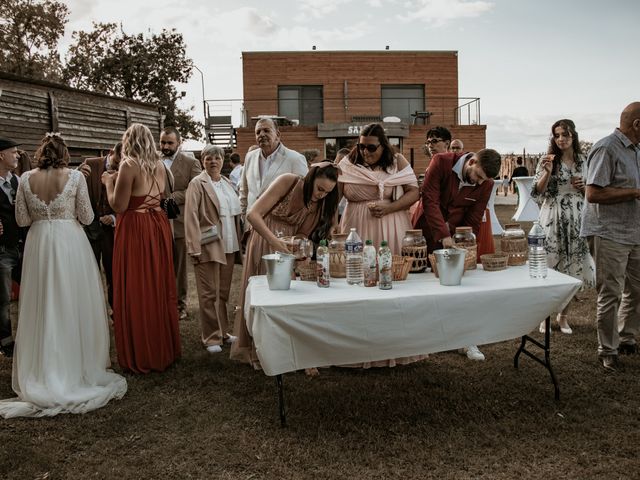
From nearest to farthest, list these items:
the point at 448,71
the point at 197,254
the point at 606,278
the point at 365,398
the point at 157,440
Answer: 1. the point at 157,440
2. the point at 365,398
3. the point at 606,278
4. the point at 197,254
5. the point at 448,71

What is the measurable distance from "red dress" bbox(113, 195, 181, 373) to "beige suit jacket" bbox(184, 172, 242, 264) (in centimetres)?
32

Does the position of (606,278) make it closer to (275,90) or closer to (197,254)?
(197,254)

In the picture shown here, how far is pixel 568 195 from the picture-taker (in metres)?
4.91

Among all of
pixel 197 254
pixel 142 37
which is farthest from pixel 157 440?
pixel 142 37

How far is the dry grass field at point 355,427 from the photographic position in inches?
109

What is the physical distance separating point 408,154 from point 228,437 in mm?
20114

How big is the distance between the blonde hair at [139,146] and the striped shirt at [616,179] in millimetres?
3402

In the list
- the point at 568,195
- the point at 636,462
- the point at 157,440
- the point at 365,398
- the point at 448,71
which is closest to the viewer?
the point at 636,462

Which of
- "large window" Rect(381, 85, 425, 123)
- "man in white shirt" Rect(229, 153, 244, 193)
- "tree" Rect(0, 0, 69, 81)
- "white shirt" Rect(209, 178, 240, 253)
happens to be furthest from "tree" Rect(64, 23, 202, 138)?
"white shirt" Rect(209, 178, 240, 253)

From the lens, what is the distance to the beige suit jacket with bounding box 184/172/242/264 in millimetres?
4492

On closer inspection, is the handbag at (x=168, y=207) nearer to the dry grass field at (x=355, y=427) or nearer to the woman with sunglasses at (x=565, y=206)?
the dry grass field at (x=355, y=427)

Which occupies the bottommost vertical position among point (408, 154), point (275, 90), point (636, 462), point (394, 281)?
point (636, 462)

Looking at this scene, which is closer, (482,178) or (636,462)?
(636,462)

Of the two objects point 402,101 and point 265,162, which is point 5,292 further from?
point 402,101
